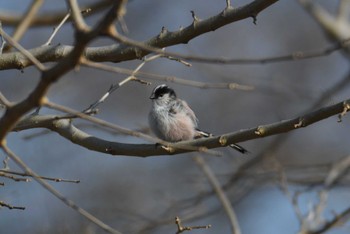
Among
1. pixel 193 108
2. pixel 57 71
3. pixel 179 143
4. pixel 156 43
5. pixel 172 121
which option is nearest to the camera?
pixel 57 71

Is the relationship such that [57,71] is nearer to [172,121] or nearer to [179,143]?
[179,143]

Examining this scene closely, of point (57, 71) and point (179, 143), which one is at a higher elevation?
point (179, 143)

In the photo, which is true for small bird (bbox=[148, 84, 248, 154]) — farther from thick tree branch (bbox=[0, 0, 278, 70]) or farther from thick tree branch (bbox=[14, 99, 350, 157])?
thick tree branch (bbox=[0, 0, 278, 70])

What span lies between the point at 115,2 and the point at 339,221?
3.25 meters

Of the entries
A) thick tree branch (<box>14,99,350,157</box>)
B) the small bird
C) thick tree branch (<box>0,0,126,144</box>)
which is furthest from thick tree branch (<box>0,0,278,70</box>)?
the small bird

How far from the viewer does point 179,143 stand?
3650 millimetres

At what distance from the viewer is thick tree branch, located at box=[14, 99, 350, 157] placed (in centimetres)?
337

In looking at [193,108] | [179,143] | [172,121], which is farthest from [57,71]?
[193,108]

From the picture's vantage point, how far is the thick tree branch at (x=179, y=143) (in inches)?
132

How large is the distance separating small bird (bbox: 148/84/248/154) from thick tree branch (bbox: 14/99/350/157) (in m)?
1.52

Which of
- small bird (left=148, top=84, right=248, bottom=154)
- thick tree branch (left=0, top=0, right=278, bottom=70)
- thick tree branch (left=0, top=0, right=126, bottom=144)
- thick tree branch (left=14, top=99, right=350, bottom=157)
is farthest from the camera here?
small bird (left=148, top=84, right=248, bottom=154)

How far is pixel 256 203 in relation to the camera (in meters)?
9.27

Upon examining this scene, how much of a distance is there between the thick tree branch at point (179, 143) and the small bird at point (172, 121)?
1.52 meters

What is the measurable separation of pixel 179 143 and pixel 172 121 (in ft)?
6.31
